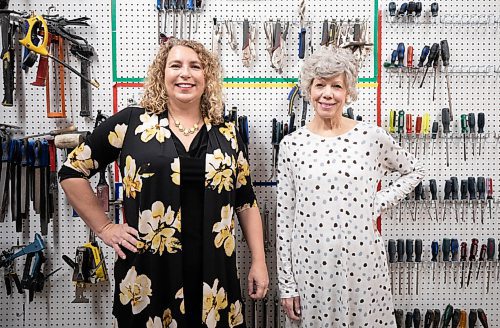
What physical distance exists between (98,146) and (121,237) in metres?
0.39

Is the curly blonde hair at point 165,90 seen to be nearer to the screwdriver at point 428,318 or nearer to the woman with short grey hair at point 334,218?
the woman with short grey hair at point 334,218

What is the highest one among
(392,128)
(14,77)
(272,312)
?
(14,77)

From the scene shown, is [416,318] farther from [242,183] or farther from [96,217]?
[96,217]

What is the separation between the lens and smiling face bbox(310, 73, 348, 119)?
1.95 m

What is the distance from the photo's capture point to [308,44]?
2.53m

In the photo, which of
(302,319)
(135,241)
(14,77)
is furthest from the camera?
(14,77)

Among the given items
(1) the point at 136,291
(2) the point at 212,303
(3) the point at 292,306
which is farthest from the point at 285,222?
(1) the point at 136,291

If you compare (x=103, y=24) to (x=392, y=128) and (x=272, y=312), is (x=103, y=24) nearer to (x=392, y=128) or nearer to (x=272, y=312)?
(x=392, y=128)

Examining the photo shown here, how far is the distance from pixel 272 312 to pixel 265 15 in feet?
5.53

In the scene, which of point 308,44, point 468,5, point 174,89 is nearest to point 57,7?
point 174,89

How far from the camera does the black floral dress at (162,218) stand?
1812 millimetres

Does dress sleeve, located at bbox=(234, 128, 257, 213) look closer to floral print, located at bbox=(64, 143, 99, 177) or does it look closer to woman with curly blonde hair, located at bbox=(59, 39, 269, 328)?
woman with curly blonde hair, located at bbox=(59, 39, 269, 328)

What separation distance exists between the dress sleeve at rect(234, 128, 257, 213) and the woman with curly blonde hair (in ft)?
0.14

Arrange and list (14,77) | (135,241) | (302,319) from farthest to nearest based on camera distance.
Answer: (14,77), (302,319), (135,241)
